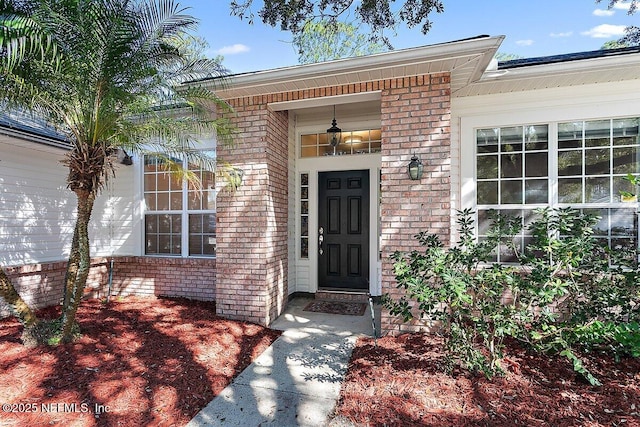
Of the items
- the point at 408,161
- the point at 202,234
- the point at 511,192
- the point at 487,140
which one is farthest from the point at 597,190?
the point at 202,234

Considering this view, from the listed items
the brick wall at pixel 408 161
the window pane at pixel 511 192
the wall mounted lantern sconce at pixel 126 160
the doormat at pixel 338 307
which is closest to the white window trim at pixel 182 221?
the wall mounted lantern sconce at pixel 126 160

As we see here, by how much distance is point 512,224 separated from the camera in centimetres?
332

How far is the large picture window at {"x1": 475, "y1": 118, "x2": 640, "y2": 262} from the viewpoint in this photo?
4.20 m

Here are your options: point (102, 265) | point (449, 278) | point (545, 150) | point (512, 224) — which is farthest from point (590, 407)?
point (102, 265)

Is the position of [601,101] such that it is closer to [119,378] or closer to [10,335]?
[119,378]

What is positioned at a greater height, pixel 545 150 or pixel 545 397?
pixel 545 150

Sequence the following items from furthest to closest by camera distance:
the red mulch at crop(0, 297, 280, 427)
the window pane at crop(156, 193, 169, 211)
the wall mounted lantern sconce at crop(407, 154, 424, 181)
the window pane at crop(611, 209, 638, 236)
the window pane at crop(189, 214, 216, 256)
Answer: the window pane at crop(156, 193, 169, 211), the window pane at crop(189, 214, 216, 256), the window pane at crop(611, 209, 638, 236), the wall mounted lantern sconce at crop(407, 154, 424, 181), the red mulch at crop(0, 297, 280, 427)

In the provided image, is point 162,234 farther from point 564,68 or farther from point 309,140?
point 564,68

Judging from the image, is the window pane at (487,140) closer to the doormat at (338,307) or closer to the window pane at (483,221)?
the window pane at (483,221)

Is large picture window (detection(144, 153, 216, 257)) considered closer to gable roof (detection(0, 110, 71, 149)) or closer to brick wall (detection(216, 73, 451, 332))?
brick wall (detection(216, 73, 451, 332))

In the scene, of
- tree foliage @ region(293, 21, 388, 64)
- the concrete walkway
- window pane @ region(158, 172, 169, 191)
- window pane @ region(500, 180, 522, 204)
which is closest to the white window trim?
window pane @ region(158, 172, 169, 191)

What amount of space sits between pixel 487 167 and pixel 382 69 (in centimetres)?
216

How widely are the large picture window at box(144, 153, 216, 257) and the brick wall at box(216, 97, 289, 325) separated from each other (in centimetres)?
128

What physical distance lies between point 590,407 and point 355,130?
15.2 ft
